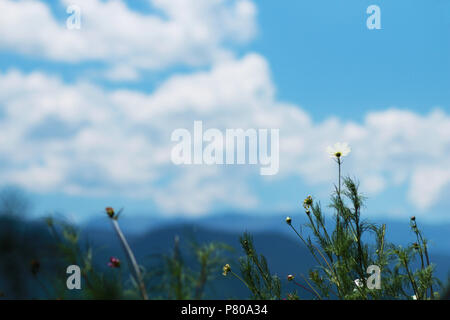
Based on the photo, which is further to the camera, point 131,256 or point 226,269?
point 226,269

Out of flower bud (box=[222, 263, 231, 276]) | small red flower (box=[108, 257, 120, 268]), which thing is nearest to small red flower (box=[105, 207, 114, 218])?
small red flower (box=[108, 257, 120, 268])

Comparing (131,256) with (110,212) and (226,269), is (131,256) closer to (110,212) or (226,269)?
(110,212)

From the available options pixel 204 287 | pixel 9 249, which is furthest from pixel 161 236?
pixel 9 249

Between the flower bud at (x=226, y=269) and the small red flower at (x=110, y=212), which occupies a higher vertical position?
the small red flower at (x=110, y=212)

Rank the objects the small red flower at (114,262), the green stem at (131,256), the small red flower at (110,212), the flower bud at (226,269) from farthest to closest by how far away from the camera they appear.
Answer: the small red flower at (114,262)
the flower bud at (226,269)
the small red flower at (110,212)
the green stem at (131,256)

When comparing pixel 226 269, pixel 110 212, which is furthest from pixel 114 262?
pixel 226 269

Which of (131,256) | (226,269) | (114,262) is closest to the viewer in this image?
(131,256)

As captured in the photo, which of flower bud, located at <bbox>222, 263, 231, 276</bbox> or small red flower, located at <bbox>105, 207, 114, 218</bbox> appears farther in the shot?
flower bud, located at <bbox>222, 263, 231, 276</bbox>

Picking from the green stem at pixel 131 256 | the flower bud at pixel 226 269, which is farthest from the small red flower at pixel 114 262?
the flower bud at pixel 226 269

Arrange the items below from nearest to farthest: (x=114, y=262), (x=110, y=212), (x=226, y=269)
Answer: (x=110, y=212), (x=226, y=269), (x=114, y=262)

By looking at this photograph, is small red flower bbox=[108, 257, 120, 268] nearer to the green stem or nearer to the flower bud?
the green stem

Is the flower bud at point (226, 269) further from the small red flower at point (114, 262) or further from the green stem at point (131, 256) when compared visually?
the small red flower at point (114, 262)

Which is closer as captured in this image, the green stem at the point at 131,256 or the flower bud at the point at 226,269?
the green stem at the point at 131,256

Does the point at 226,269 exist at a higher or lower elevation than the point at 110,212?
lower
